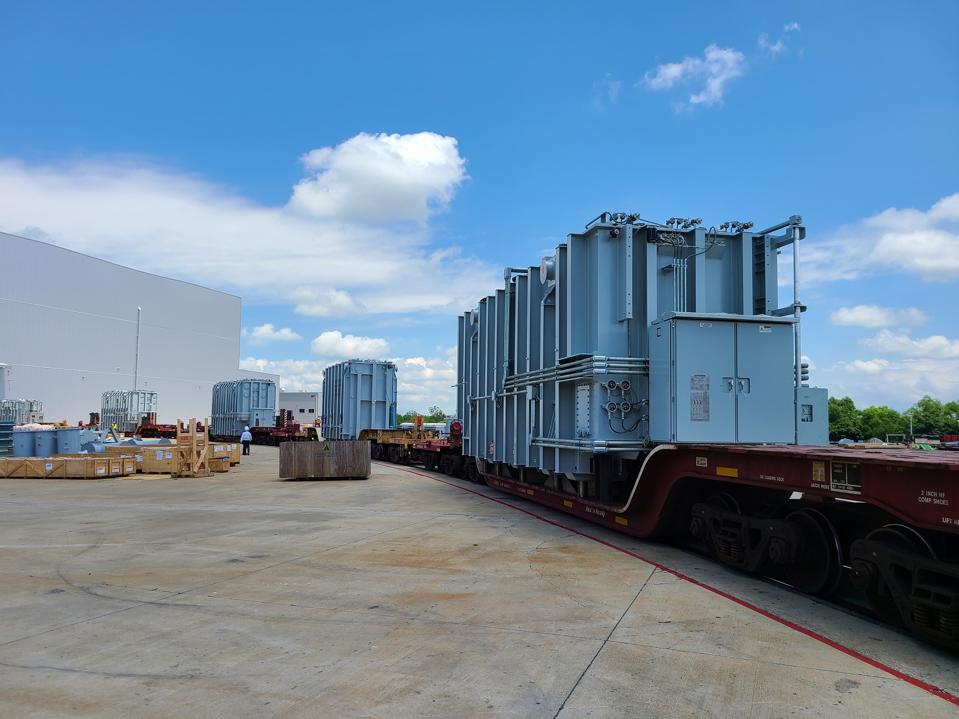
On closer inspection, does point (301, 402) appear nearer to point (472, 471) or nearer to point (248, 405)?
point (248, 405)

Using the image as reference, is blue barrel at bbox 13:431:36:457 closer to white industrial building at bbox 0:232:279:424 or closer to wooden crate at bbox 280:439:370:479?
wooden crate at bbox 280:439:370:479

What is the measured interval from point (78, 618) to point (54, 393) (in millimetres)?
47026

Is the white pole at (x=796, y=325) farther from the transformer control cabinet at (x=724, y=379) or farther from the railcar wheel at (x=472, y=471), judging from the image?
the railcar wheel at (x=472, y=471)

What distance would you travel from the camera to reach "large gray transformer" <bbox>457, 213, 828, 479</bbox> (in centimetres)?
883

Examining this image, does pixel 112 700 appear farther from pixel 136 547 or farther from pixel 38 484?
pixel 38 484

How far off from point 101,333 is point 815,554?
5265 centimetres

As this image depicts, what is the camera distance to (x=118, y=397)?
43781 millimetres

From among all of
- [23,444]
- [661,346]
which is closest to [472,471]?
[661,346]

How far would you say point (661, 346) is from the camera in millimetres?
9070

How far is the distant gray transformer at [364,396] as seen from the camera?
30.0 m

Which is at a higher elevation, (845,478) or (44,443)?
(845,478)

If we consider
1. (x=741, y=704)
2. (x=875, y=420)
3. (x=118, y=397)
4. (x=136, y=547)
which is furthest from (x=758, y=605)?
(x=875, y=420)

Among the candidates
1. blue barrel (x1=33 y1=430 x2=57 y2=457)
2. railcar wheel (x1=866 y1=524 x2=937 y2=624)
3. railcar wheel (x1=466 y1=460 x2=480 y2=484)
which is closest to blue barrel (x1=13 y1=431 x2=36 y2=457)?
blue barrel (x1=33 y1=430 x2=57 y2=457)

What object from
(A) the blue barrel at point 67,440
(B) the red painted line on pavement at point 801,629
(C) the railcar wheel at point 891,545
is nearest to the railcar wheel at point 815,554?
(C) the railcar wheel at point 891,545
